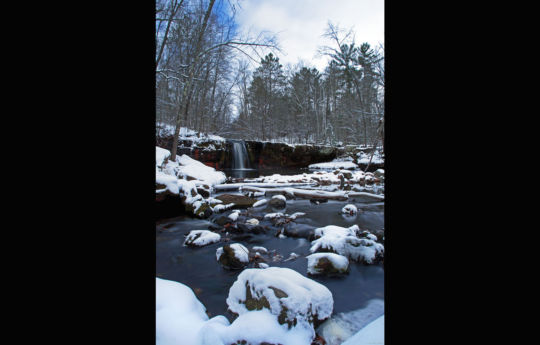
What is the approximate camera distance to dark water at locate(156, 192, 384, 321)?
2.54m

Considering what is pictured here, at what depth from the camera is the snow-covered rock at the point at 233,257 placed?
3129 mm

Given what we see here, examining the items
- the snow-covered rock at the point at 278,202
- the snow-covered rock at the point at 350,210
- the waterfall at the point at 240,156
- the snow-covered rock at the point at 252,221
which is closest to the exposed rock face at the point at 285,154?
the waterfall at the point at 240,156

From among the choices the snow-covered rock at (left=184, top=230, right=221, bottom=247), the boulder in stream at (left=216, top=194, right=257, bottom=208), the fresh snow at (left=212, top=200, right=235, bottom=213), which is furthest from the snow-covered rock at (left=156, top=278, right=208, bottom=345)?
the boulder in stream at (left=216, top=194, right=257, bottom=208)

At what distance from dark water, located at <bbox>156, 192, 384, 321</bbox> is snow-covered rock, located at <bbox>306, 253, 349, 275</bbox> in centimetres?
9

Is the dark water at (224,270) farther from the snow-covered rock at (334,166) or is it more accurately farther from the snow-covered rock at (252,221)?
the snow-covered rock at (334,166)

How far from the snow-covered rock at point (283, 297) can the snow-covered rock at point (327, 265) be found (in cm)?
84

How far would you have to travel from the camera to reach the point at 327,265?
115 inches

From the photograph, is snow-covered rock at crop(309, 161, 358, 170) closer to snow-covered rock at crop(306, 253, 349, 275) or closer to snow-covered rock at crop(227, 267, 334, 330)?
snow-covered rock at crop(306, 253, 349, 275)

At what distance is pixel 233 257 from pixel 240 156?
50.5 feet
